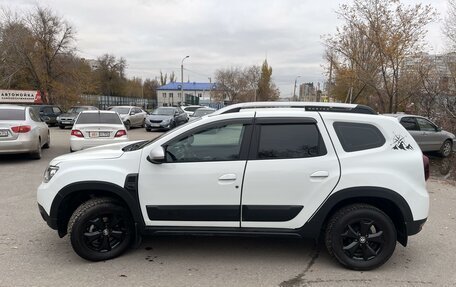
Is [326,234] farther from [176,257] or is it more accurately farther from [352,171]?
[176,257]

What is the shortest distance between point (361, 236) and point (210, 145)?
190cm

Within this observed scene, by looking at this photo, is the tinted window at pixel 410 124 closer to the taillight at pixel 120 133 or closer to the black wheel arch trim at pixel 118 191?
the taillight at pixel 120 133

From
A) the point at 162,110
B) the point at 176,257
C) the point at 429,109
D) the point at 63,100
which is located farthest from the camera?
the point at 63,100

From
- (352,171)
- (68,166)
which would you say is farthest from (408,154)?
(68,166)

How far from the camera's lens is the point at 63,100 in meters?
35.0

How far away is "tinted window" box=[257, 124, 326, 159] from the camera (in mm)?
3920

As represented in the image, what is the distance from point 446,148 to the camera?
41.5 ft

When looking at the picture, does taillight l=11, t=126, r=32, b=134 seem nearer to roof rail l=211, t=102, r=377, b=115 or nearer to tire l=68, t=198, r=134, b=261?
tire l=68, t=198, r=134, b=261

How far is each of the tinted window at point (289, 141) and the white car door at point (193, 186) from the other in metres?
0.19

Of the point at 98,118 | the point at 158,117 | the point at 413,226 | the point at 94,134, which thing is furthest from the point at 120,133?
the point at 158,117

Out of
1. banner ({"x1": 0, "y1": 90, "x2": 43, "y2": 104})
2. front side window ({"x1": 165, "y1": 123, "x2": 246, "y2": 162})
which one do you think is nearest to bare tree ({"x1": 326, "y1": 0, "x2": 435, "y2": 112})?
front side window ({"x1": 165, "y1": 123, "x2": 246, "y2": 162})

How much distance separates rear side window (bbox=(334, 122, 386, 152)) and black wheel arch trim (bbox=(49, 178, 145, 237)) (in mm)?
2253

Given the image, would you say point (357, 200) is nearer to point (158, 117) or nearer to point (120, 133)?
point (120, 133)

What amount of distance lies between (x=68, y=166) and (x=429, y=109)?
14.2 meters
